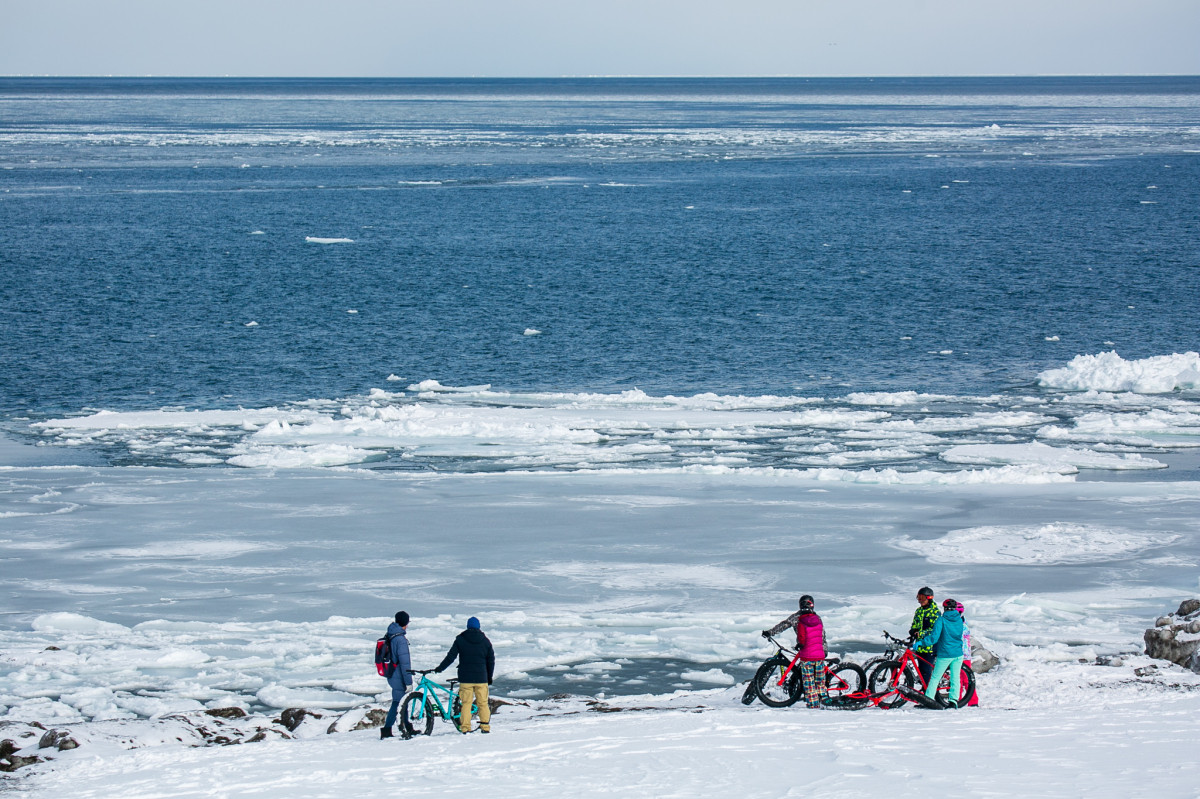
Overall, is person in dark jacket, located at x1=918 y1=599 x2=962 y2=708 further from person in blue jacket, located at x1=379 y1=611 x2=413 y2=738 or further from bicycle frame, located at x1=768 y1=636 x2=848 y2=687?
person in blue jacket, located at x1=379 y1=611 x2=413 y2=738

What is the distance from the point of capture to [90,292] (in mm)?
45844

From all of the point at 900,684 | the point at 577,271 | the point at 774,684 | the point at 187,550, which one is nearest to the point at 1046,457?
the point at 900,684

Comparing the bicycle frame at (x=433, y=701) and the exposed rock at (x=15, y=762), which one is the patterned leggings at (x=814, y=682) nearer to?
the bicycle frame at (x=433, y=701)

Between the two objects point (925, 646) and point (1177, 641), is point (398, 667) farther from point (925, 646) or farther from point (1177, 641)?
point (1177, 641)

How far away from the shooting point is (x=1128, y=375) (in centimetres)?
3155

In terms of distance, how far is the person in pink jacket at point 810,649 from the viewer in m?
12.5

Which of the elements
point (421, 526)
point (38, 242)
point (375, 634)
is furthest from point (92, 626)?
point (38, 242)

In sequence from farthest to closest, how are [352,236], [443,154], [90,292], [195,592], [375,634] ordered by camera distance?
[443,154]
[352,236]
[90,292]
[195,592]
[375,634]

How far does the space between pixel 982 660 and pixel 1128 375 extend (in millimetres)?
20113

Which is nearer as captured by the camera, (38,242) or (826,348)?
(826,348)

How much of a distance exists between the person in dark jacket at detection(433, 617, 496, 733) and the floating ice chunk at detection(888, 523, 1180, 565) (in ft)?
30.0

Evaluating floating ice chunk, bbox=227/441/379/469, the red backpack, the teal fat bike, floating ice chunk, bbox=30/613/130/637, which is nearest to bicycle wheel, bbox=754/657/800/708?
the teal fat bike

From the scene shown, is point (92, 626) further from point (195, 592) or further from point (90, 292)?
point (90, 292)

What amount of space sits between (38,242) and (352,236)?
1463 cm
